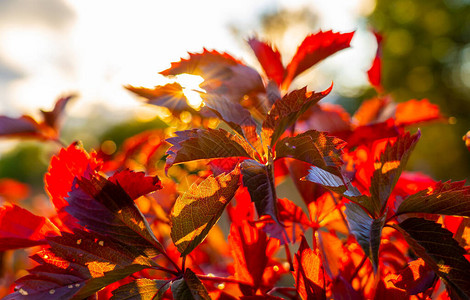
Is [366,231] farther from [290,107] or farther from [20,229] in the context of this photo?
[20,229]

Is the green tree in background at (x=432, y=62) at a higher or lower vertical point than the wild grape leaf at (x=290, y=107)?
higher

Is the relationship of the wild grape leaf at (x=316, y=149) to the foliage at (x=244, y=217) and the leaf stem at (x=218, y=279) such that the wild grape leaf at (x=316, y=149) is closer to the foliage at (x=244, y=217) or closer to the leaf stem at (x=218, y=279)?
the foliage at (x=244, y=217)

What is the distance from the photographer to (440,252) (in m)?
0.26

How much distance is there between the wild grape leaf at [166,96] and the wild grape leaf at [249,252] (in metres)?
0.13

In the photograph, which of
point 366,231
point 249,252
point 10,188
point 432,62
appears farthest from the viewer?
point 432,62

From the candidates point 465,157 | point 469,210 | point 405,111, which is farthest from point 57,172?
point 465,157

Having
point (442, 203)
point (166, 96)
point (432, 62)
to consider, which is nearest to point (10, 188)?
point (166, 96)

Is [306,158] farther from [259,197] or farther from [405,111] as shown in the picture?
[405,111]

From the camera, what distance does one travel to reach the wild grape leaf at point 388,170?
0.99 ft

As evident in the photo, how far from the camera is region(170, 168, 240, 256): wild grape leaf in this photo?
0.88ft

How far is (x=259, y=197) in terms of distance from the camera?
261 millimetres

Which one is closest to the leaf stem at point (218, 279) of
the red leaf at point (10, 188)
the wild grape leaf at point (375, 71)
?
the wild grape leaf at point (375, 71)

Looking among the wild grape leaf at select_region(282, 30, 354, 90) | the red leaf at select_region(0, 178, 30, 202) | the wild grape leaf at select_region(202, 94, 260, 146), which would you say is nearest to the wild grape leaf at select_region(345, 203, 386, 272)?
the wild grape leaf at select_region(202, 94, 260, 146)

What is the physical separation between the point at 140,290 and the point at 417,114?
1.37 ft
